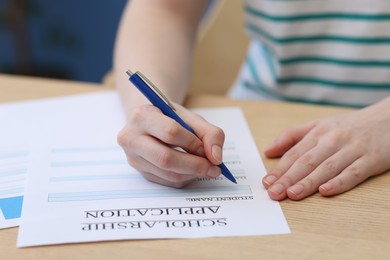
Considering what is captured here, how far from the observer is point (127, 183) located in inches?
27.9

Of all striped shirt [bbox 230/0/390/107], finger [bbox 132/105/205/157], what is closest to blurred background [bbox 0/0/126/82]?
striped shirt [bbox 230/0/390/107]

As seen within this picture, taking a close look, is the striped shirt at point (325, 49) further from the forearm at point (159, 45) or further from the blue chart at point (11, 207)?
the blue chart at point (11, 207)

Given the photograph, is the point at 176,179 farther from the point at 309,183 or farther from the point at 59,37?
the point at 59,37

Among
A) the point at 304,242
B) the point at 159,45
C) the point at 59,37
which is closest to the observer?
the point at 304,242

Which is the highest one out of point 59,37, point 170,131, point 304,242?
point 59,37

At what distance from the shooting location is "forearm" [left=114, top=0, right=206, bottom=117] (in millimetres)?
897

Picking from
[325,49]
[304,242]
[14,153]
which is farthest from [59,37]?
[304,242]

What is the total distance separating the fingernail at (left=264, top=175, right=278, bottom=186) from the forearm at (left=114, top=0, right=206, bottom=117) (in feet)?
0.68

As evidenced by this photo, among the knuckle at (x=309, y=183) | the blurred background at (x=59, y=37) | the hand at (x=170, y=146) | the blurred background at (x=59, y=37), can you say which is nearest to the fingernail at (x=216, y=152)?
the hand at (x=170, y=146)

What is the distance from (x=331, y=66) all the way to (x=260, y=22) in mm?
159

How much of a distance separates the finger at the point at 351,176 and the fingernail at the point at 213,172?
115mm

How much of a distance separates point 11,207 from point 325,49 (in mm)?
670

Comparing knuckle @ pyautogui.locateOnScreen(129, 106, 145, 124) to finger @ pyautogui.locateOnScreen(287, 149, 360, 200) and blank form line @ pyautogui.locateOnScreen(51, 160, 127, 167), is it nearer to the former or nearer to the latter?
blank form line @ pyautogui.locateOnScreen(51, 160, 127, 167)

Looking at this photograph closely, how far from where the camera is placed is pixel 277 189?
0.68 m
